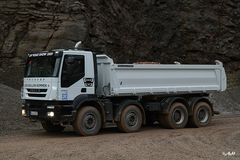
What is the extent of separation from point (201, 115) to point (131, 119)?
3648 millimetres

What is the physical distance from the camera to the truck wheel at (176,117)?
56.9ft

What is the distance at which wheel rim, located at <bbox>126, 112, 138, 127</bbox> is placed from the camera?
53.0ft

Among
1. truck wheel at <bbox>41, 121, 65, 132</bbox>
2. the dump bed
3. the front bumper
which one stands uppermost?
the dump bed

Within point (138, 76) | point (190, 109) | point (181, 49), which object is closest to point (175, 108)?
point (190, 109)

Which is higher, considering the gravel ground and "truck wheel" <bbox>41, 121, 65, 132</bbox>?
"truck wheel" <bbox>41, 121, 65, 132</bbox>

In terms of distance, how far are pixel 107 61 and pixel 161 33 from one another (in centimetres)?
2224

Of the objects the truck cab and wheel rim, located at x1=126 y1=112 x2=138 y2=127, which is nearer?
the truck cab

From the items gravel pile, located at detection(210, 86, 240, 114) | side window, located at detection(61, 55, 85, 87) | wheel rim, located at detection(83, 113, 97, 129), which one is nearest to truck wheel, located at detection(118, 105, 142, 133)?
wheel rim, located at detection(83, 113, 97, 129)

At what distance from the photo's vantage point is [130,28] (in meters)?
36.0

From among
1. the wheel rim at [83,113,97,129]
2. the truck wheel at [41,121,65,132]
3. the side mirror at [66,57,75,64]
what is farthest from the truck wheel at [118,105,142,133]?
the side mirror at [66,57,75,64]

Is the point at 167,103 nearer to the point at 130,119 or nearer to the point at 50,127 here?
the point at 130,119

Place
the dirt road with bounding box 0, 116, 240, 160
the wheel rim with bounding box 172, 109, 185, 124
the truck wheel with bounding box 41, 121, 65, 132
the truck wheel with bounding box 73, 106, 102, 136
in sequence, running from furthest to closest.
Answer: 1. the wheel rim with bounding box 172, 109, 185, 124
2. the truck wheel with bounding box 41, 121, 65, 132
3. the truck wheel with bounding box 73, 106, 102, 136
4. the dirt road with bounding box 0, 116, 240, 160

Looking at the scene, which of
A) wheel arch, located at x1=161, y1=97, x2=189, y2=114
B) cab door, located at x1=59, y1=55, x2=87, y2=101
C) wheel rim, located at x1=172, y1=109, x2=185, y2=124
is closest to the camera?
cab door, located at x1=59, y1=55, x2=87, y2=101

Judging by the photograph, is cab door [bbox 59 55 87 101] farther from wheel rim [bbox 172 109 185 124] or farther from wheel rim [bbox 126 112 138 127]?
wheel rim [bbox 172 109 185 124]
